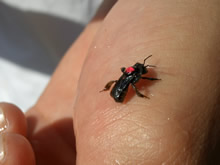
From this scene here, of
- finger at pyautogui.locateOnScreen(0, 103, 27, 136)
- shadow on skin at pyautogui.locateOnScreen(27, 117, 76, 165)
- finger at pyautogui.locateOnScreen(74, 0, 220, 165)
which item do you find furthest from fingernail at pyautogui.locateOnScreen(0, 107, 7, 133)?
finger at pyautogui.locateOnScreen(74, 0, 220, 165)

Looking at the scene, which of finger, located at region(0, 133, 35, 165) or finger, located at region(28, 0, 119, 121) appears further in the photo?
finger, located at region(28, 0, 119, 121)

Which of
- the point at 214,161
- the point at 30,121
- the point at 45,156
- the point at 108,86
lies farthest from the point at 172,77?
the point at 30,121

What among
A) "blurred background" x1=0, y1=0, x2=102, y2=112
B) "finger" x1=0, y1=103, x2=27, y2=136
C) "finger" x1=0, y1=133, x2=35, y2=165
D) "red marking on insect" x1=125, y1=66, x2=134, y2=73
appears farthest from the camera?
"blurred background" x1=0, y1=0, x2=102, y2=112

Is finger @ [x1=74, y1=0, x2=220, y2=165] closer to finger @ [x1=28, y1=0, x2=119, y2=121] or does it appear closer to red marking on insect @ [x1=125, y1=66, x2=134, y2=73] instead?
red marking on insect @ [x1=125, y1=66, x2=134, y2=73]

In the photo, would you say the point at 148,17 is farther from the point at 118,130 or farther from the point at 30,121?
the point at 30,121

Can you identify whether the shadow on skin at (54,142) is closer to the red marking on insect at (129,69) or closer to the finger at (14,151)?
the finger at (14,151)

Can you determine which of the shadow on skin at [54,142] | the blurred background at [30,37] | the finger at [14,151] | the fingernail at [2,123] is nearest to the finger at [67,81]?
Answer: the shadow on skin at [54,142]

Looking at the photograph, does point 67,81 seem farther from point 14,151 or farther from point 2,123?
point 14,151
